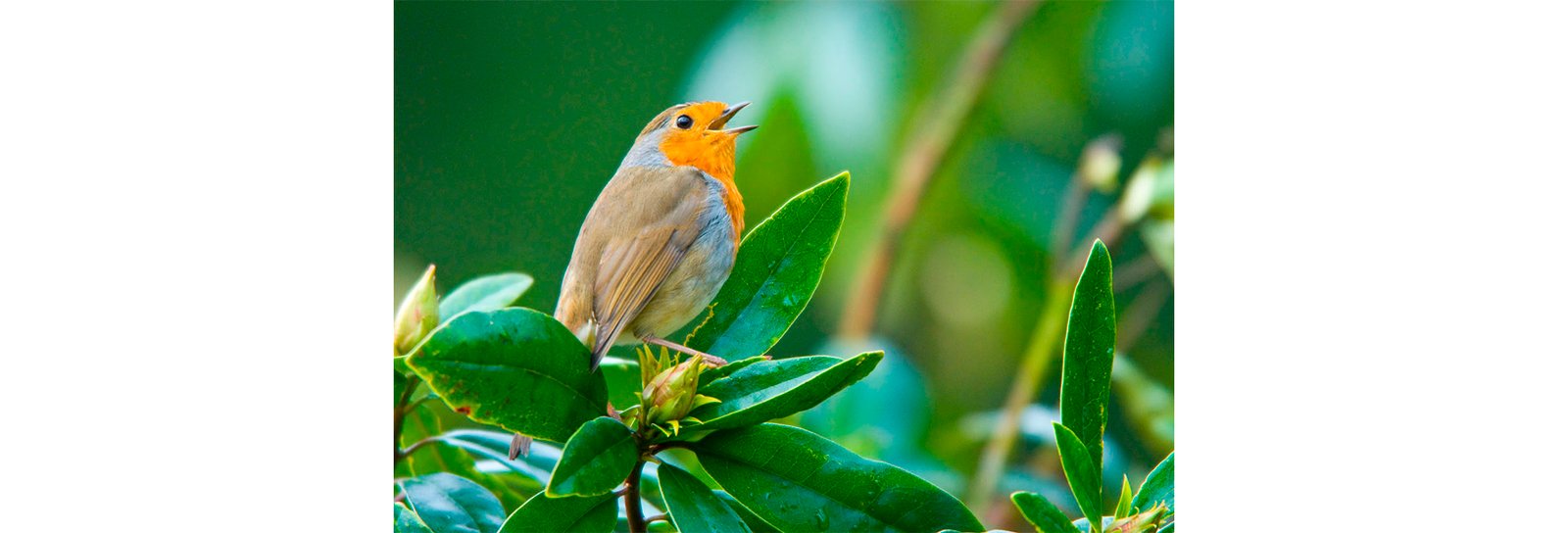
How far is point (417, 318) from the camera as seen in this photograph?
1.44 meters

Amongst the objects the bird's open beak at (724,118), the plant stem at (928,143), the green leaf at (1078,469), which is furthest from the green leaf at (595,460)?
the plant stem at (928,143)

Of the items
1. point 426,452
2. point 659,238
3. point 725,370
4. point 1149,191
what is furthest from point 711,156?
point 1149,191

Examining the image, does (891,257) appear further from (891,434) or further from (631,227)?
(631,227)

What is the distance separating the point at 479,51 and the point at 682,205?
33 centimetres

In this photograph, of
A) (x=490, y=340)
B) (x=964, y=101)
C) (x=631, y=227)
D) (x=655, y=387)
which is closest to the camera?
(x=490, y=340)

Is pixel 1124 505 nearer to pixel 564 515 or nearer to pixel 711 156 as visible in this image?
pixel 564 515

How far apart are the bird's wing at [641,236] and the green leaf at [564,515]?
0.19 metres

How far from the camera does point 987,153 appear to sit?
1.93m

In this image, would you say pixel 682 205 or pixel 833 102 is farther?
pixel 833 102

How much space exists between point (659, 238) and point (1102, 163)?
69 centimetres

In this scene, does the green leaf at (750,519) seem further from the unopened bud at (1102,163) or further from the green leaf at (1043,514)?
the unopened bud at (1102,163)

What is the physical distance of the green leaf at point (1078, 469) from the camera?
128 cm

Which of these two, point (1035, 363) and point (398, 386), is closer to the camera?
point (398, 386)

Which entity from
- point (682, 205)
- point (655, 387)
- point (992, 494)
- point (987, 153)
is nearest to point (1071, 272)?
point (987, 153)
